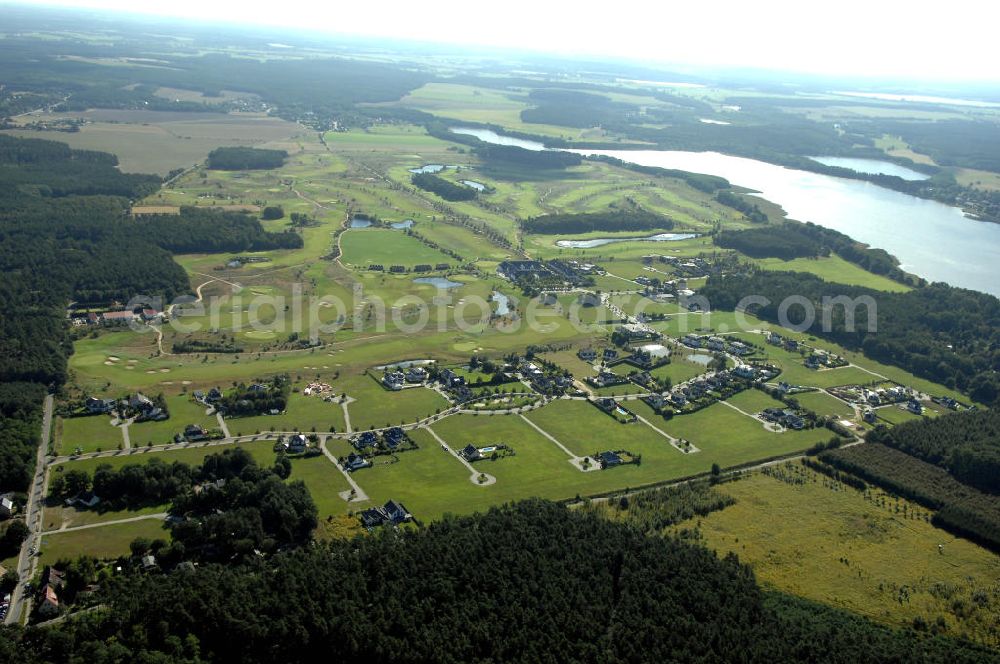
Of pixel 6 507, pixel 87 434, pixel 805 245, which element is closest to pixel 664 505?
pixel 6 507

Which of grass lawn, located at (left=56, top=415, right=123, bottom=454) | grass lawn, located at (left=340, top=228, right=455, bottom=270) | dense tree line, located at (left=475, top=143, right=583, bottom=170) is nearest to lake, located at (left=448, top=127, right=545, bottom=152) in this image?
dense tree line, located at (left=475, top=143, right=583, bottom=170)

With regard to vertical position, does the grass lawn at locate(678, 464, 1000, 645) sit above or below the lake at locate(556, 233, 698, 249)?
above

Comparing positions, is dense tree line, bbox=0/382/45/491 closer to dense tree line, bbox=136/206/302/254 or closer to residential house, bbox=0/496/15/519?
residential house, bbox=0/496/15/519

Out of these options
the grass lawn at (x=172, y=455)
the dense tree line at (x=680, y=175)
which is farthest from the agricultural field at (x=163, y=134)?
the grass lawn at (x=172, y=455)

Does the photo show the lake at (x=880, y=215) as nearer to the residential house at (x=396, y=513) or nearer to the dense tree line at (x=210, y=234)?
the dense tree line at (x=210, y=234)

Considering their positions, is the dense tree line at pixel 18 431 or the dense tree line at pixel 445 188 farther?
the dense tree line at pixel 445 188

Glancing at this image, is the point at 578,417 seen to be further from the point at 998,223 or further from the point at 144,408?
the point at 998,223
